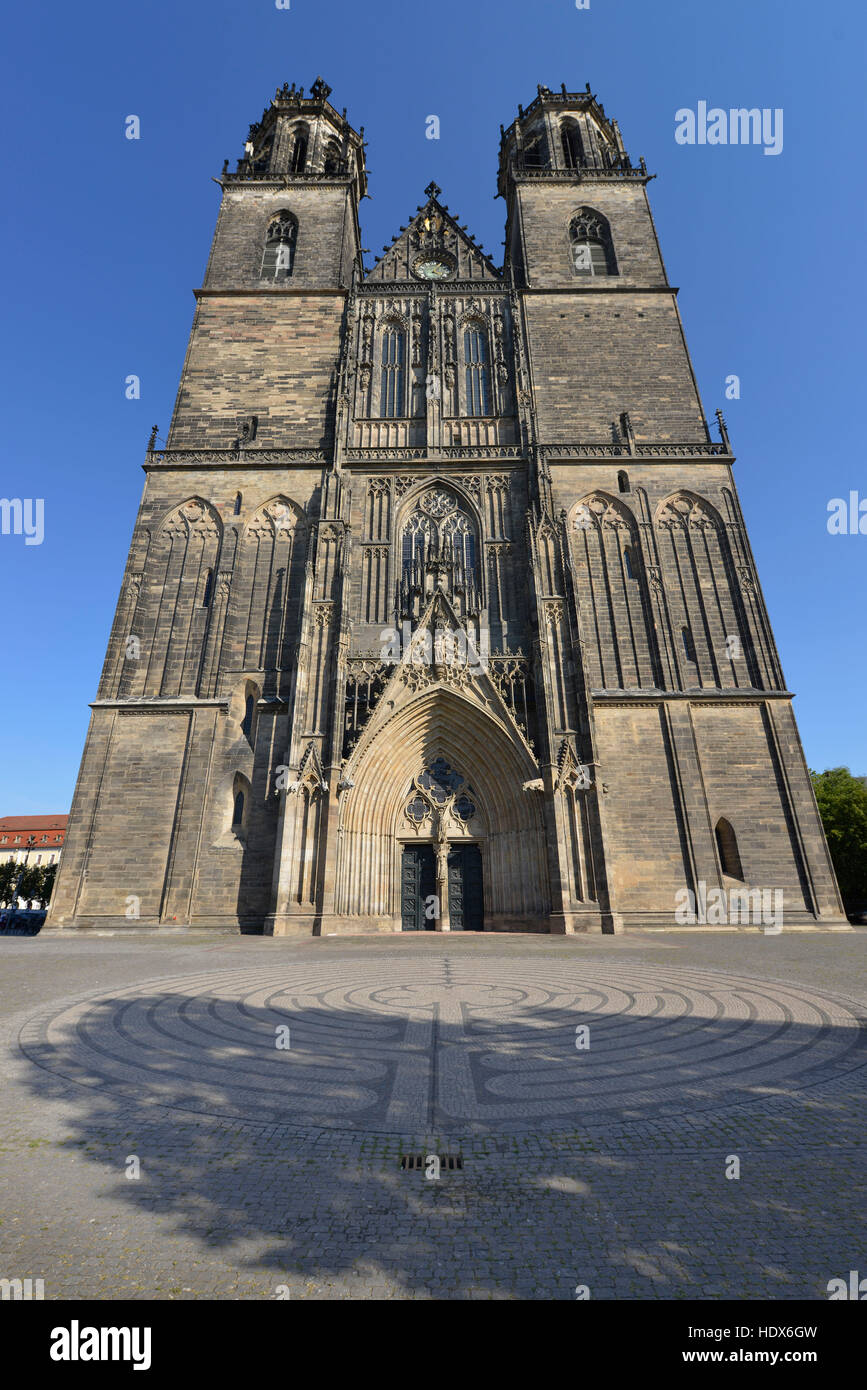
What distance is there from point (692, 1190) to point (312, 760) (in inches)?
528

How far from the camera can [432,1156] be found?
9.24 ft

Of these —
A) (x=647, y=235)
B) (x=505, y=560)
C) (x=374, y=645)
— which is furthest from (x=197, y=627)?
(x=647, y=235)

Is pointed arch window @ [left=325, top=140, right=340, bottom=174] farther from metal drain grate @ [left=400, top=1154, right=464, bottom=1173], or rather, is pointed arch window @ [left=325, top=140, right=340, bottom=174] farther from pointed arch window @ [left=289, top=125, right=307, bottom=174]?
metal drain grate @ [left=400, top=1154, right=464, bottom=1173]

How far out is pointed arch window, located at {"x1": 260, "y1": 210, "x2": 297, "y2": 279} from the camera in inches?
967

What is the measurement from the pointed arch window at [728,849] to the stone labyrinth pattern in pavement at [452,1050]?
944 cm

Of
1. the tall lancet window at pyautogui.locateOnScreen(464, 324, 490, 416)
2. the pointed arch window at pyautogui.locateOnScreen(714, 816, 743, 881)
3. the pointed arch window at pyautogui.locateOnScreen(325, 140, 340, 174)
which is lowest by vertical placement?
the pointed arch window at pyautogui.locateOnScreen(714, 816, 743, 881)

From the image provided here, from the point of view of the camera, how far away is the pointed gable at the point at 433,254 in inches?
971

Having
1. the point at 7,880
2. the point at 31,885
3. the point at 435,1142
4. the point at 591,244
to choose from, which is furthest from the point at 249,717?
the point at 7,880

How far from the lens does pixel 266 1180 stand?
269 cm

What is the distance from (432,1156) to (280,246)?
3136 centimetres

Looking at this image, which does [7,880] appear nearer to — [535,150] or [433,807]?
[433,807]

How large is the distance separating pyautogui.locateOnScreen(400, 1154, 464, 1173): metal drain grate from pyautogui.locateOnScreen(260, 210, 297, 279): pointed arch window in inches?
1154

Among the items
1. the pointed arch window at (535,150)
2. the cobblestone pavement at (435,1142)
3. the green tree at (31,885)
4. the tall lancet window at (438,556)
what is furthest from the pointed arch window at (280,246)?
the green tree at (31,885)

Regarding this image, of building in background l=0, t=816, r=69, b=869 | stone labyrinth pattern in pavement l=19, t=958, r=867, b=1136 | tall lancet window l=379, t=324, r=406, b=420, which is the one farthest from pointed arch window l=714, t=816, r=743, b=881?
building in background l=0, t=816, r=69, b=869
